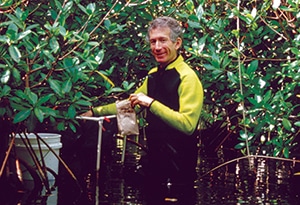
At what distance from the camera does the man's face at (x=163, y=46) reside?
581 centimetres

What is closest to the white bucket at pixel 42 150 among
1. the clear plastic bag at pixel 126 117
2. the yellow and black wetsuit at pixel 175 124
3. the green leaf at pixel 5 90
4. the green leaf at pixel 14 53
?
the clear plastic bag at pixel 126 117

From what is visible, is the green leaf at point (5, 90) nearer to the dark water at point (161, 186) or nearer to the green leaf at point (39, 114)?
the green leaf at point (39, 114)

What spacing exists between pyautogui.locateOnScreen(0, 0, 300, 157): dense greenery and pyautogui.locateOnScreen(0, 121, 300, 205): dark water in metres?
0.37

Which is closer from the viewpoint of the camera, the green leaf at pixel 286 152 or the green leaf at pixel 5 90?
the green leaf at pixel 5 90

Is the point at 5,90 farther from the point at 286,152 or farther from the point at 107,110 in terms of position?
the point at 286,152

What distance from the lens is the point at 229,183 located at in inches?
298

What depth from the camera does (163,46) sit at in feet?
19.1

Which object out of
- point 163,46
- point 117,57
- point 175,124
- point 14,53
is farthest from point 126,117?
point 117,57

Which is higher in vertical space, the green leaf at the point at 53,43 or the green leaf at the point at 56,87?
the green leaf at the point at 53,43

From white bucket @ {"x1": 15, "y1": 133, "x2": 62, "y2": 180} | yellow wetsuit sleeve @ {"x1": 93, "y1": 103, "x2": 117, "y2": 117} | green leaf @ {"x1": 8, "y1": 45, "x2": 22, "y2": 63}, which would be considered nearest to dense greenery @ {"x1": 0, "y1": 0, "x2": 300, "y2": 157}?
green leaf @ {"x1": 8, "y1": 45, "x2": 22, "y2": 63}

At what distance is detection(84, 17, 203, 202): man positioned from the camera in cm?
562

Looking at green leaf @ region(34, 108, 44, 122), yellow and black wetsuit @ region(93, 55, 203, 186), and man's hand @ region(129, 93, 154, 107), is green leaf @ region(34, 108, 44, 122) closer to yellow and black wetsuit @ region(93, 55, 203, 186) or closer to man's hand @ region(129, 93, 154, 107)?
man's hand @ region(129, 93, 154, 107)

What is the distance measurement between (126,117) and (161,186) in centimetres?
61

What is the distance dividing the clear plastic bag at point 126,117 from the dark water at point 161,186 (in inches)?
20.6
